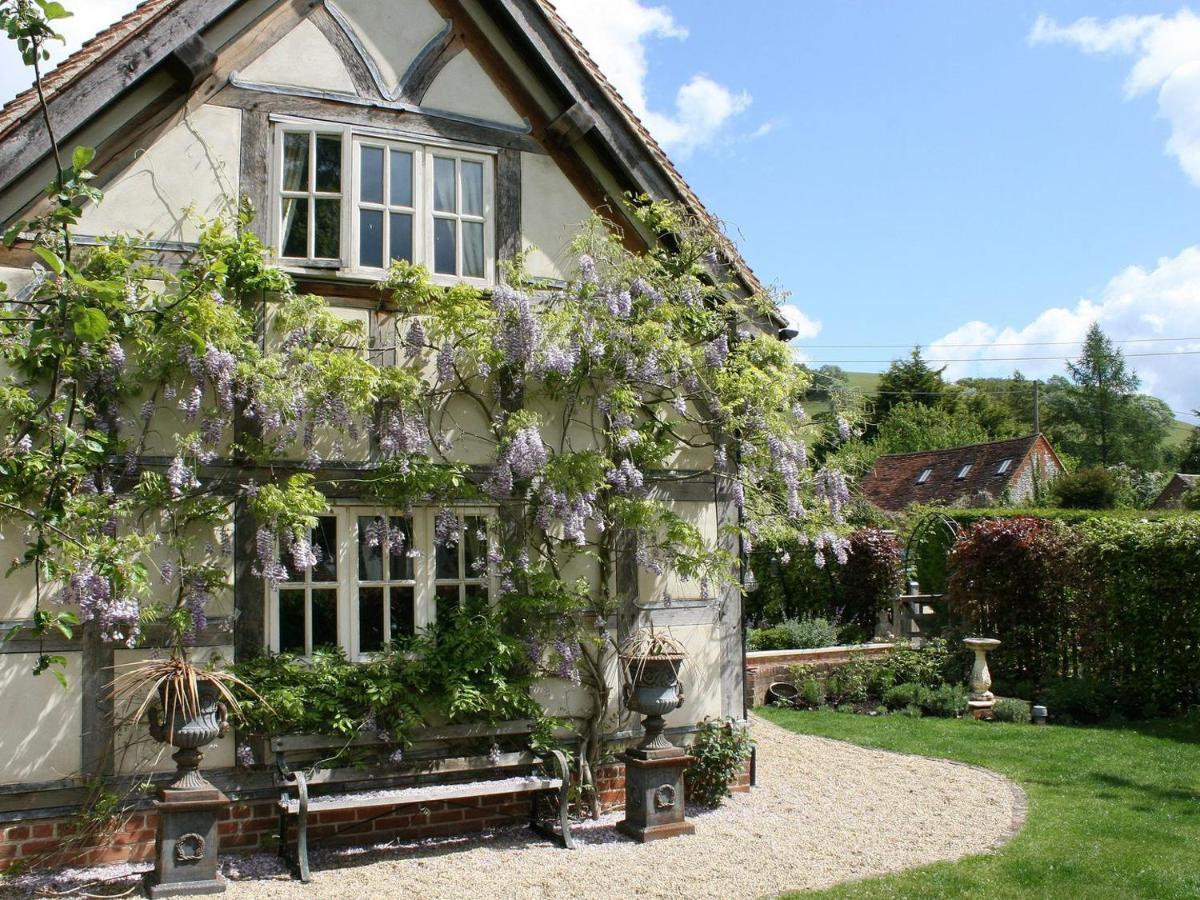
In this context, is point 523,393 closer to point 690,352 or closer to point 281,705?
point 690,352

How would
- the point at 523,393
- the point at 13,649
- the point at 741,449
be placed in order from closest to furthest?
the point at 13,649
the point at 523,393
the point at 741,449

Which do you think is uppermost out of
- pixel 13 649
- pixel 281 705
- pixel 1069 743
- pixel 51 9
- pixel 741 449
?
pixel 51 9

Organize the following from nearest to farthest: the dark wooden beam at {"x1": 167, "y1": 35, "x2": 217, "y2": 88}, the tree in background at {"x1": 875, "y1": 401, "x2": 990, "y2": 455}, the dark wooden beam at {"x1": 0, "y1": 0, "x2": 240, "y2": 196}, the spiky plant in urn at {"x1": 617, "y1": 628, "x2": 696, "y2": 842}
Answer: the dark wooden beam at {"x1": 0, "y1": 0, "x2": 240, "y2": 196}, the dark wooden beam at {"x1": 167, "y1": 35, "x2": 217, "y2": 88}, the spiky plant in urn at {"x1": 617, "y1": 628, "x2": 696, "y2": 842}, the tree in background at {"x1": 875, "y1": 401, "x2": 990, "y2": 455}

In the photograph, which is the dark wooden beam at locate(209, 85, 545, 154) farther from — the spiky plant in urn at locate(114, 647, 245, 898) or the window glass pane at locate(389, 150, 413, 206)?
the spiky plant in urn at locate(114, 647, 245, 898)

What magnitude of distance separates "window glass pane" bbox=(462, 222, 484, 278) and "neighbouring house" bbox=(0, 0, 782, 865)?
0.02m

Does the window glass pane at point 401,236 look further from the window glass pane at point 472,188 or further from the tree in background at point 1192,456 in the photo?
the tree in background at point 1192,456

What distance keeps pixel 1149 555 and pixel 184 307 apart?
10430 mm

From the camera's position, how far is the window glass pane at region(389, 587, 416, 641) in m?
7.83

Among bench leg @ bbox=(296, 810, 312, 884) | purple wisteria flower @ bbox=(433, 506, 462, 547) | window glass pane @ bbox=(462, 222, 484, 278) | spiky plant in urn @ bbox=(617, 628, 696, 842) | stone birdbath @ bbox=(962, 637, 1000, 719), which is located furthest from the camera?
stone birdbath @ bbox=(962, 637, 1000, 719)

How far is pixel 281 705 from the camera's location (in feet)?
23.0

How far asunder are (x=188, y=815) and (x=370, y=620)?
1844mm

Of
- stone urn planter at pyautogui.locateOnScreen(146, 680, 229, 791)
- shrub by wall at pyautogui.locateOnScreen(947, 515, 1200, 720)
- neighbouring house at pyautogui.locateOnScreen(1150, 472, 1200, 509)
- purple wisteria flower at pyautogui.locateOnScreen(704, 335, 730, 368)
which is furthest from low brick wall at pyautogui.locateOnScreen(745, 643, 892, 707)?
neighbouring house at pyautogui.locateOnScreen(1150, 472, 1200, 509)

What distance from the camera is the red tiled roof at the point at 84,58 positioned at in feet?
22.7

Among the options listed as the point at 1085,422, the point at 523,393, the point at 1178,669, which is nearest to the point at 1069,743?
the point at 1178,669
